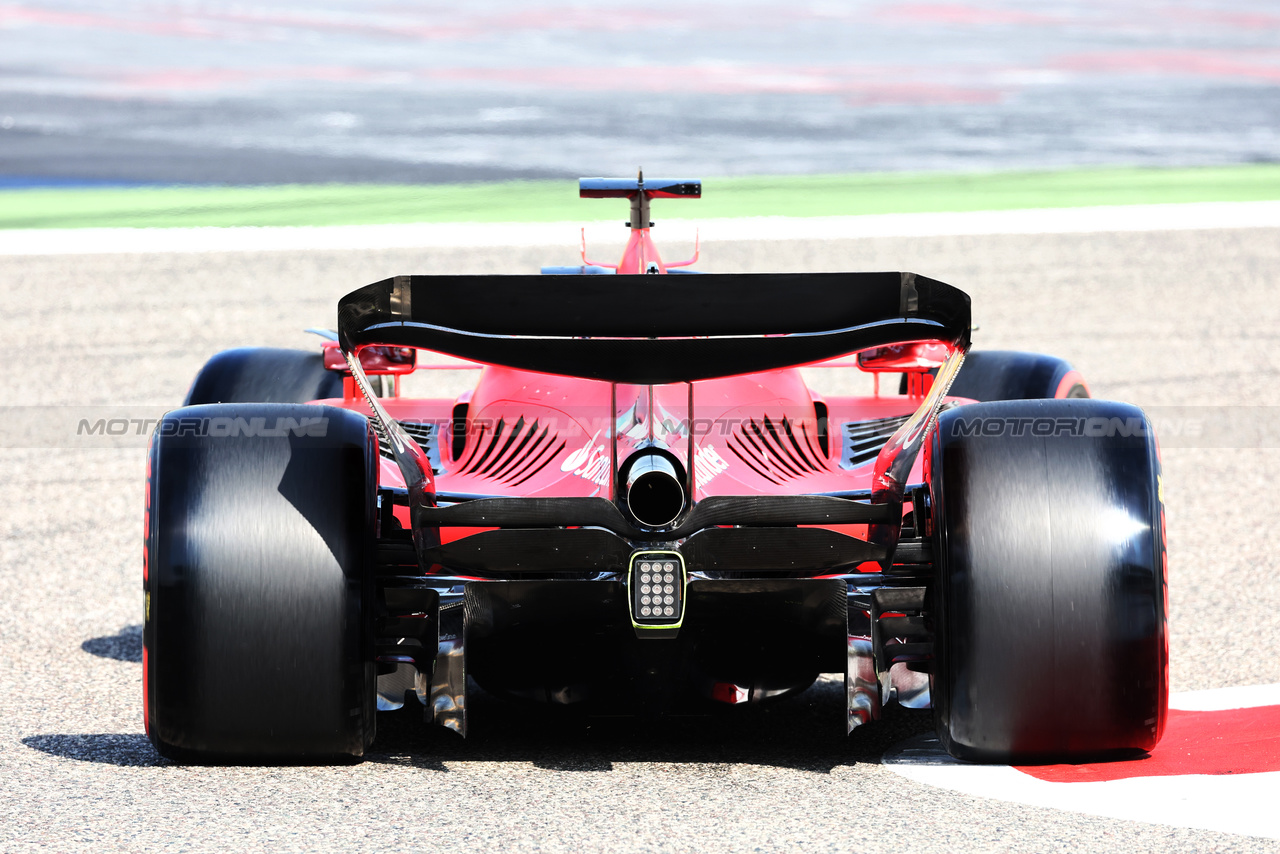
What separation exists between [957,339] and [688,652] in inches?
40.2

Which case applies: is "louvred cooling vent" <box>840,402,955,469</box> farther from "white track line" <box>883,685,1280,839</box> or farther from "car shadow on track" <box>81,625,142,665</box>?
"car shadow on track" <box>81,625,142,665</box>

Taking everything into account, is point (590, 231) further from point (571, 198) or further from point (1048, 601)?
point (1048, 601)

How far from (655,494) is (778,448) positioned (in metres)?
0.89

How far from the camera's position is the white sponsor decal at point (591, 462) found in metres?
4.49

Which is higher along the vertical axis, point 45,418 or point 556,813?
point 45,418

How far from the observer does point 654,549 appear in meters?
3.99

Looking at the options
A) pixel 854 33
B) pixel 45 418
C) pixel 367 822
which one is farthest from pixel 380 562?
pixel 854 33

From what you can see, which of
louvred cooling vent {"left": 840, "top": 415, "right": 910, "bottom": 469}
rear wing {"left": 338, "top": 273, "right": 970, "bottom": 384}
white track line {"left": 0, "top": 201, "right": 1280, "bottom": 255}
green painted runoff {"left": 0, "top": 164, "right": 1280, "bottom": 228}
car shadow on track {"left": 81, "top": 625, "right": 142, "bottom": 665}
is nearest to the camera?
rear wing {"left": 338, "top": 273, "right": 970, "bottom": 384}

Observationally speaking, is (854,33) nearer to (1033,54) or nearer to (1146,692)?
(1033,54)

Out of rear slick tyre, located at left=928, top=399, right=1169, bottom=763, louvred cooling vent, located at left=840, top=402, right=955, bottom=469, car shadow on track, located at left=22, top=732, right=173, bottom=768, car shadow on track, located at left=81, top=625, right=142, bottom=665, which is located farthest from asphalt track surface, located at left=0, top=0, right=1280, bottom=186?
rear slick tyre, located at left=928, top=399, right=1169, bottom=763

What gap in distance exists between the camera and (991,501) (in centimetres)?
405

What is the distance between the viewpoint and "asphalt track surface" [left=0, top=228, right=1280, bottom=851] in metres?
3.81

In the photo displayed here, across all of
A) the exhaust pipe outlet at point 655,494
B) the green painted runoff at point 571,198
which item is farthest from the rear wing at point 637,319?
the green painted runoff at point 571,198

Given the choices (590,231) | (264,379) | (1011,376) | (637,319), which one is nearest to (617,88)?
(590,231)
